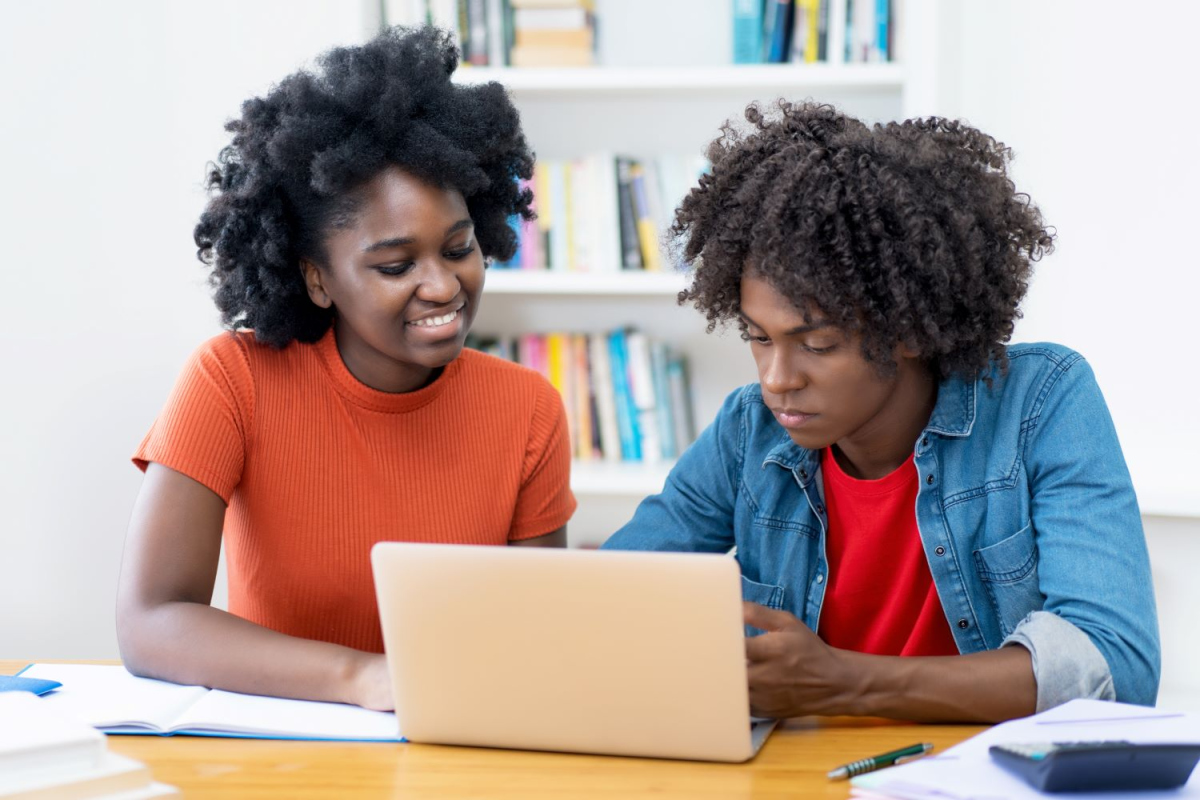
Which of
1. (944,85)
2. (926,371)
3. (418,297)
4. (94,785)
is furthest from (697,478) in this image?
(944,85)

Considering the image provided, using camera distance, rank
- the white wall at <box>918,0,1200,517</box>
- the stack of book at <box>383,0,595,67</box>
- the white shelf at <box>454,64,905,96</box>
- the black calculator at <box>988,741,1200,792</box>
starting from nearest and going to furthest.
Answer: the black calculator at <box>988,741,1200,792</box>
the white wall at <box>918,0,1200,517</box>
the white shelf at <box>454,64,905,96</box>
the stack of book at <box>383,0,595,67</box>

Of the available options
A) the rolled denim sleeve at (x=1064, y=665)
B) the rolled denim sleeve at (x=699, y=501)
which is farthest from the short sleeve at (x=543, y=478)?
the rolled denim sleeve at (x=1064, y=665)

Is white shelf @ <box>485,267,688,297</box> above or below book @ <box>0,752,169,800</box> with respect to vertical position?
above

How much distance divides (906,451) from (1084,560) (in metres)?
0.29

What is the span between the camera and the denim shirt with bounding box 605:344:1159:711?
4.01ft

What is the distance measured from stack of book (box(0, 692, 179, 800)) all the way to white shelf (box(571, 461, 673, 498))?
151 centimetres

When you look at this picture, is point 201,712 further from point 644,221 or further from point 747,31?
point 747,31

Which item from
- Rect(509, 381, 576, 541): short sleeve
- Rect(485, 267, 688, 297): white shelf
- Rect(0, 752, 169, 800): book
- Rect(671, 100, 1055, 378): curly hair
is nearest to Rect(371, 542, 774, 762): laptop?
Rect(0, 752, 169, 800): book

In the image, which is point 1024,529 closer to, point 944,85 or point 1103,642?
point 1103,642

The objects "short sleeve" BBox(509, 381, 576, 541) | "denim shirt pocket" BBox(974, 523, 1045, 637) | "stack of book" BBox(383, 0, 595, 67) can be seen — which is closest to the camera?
"denim shirt pocket" BBox(974, 523, 1045, 637)

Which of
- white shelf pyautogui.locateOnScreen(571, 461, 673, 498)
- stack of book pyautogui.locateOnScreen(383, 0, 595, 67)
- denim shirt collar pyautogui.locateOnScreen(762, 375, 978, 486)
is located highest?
stack of book pyautogui.locateOnScreen(383, 0, 595, 67)

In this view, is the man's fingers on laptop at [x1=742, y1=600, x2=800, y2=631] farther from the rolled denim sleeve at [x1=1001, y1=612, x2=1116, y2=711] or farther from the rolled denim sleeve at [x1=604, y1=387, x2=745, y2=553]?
the rolled denim sleeve at [x1=604, y1=387, x2=745, y2=553]

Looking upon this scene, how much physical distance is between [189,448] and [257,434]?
0.12 metres

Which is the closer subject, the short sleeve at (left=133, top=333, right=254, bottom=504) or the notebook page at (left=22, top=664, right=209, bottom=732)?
the notebook page at (left=22, top=664, right=209, bottom=732)
